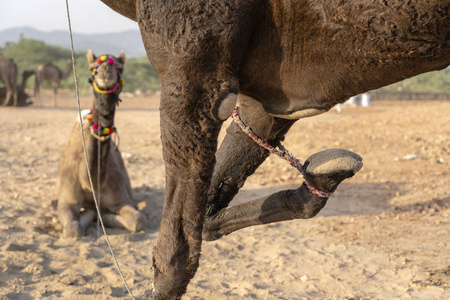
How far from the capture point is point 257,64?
2295 millimetres

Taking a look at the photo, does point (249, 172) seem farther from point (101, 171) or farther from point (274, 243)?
point (101, 171)

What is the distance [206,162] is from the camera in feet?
7.32

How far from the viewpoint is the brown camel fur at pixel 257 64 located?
1967 mm

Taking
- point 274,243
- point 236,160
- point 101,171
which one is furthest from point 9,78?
point 236,160

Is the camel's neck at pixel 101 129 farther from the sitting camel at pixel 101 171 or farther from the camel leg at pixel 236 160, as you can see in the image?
the camel leg at pixel 236 160

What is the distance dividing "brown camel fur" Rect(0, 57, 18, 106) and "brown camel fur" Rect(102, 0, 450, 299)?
16.3 m

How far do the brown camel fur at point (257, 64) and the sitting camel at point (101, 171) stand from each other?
7.95ft

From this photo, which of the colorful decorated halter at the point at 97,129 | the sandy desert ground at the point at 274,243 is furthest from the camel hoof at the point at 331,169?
the colorful decorated halter at the point at 97,129

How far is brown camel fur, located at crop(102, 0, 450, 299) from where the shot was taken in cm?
197

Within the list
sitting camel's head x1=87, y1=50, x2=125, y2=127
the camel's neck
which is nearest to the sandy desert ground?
the camel's neck

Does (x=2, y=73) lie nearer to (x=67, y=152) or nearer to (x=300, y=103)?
(x=67, y=152)

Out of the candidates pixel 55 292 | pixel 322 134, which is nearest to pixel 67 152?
pixel 55 292

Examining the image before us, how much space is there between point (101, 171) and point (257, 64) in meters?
3.58

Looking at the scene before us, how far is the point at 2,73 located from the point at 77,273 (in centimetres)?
1509
